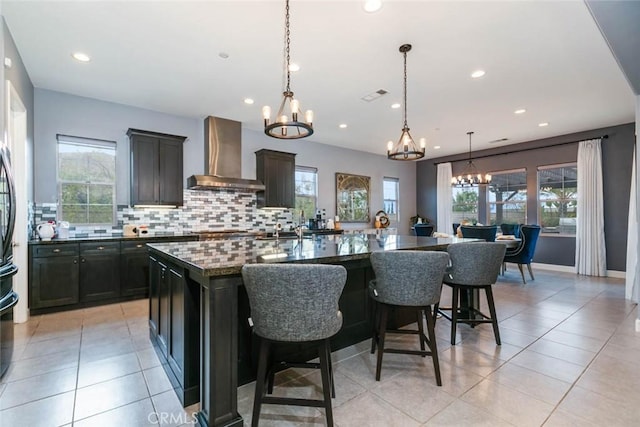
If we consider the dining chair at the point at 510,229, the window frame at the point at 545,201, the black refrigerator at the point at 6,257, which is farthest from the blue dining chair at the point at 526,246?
the black refrigerator at the point at 6,257

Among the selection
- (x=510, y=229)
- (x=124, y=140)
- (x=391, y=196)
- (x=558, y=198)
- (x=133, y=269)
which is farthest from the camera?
(x=391, y=196)

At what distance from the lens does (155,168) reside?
4.77 metres

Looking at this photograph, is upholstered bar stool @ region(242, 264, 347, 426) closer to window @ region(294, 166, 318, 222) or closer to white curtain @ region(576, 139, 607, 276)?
window @ region(294, 166, 318, 222)

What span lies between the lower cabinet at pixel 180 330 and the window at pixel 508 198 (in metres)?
7.82

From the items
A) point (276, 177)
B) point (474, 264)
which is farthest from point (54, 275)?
point (474, 264)

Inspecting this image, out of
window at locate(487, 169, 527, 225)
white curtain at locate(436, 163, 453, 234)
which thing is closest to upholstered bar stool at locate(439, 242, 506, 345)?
window at locate(487, 169, 527, 225)

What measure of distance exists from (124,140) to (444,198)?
7665mm

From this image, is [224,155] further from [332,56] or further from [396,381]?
[396,381]

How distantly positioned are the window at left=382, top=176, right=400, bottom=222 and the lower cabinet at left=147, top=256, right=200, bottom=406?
23.0 ft

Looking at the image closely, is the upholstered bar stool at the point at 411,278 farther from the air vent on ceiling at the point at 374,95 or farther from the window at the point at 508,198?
the window at the point at 508,198

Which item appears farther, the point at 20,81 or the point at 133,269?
the point at 133,269

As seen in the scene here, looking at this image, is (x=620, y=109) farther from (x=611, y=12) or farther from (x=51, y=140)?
(x=51, y=140)

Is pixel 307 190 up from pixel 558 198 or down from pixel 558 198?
up

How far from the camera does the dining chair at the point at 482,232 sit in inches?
203
